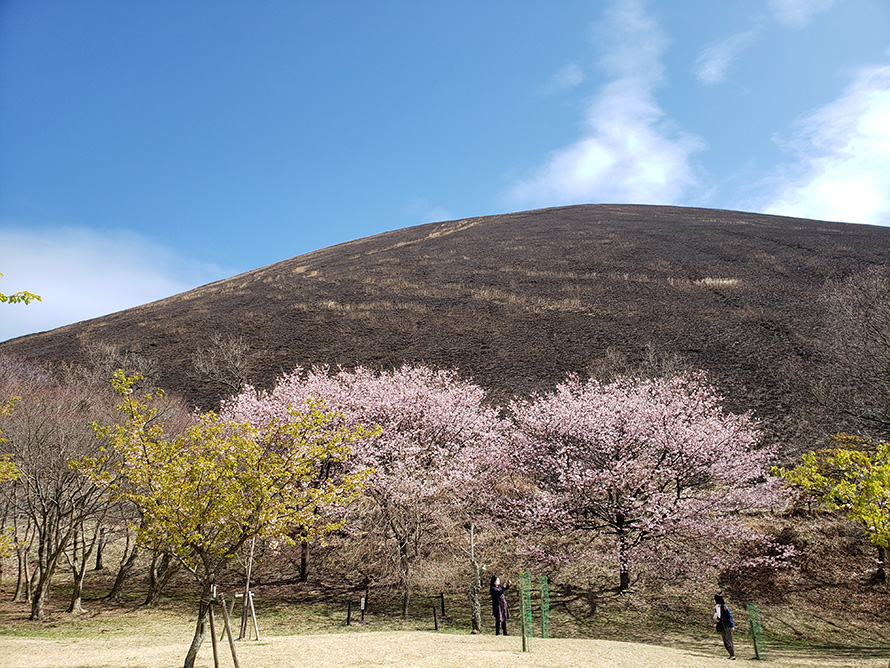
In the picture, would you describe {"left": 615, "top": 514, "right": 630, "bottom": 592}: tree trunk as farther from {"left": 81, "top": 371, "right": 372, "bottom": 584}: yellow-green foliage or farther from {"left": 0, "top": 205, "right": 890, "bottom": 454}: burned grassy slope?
{"left": 0, "top": 205, "right": 890, "bottom": 454}: burned grassy slope

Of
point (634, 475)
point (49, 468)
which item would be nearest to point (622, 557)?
point (634, 475)

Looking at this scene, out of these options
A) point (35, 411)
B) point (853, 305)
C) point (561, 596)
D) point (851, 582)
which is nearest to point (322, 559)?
point (561, 596)

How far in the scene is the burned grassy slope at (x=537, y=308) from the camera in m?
47.2

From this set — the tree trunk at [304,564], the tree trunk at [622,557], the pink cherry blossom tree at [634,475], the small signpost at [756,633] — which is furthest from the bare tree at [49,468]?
the small signpost at [756,633]

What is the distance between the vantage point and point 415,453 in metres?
23.0

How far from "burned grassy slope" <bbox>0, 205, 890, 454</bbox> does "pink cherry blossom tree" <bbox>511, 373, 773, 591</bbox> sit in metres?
17.4

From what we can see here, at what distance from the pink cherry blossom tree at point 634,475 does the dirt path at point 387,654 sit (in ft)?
15.5

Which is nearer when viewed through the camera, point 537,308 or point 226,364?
point 226,364

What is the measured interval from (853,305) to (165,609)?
35.4 meters

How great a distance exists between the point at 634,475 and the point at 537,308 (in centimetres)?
4081

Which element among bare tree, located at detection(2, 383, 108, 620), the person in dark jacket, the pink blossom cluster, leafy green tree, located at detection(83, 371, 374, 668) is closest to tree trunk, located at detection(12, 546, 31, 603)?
bare tree, located at detection(2, 383, 108, 620)

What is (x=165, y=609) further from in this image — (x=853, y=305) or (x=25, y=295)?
(x=853, y=305)

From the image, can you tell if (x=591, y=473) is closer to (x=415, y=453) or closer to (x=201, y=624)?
(x=415, y=453)

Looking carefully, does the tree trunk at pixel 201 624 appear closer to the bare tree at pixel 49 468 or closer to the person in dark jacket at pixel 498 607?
the person in dark jacket at pixel 498 607
